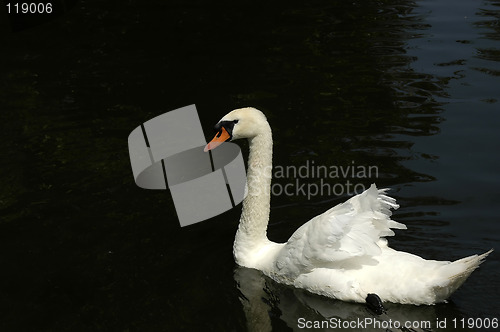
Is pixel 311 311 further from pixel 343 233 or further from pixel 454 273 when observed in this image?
pixel 454 273

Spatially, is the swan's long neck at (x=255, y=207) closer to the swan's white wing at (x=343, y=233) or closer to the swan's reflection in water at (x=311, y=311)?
the swan's reflection in water at (x=311, y=311)

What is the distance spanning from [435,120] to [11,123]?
589 centimetres

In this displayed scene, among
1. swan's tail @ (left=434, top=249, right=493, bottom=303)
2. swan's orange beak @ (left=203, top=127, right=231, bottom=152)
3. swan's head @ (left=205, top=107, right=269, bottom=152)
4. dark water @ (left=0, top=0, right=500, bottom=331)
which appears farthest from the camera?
swan's orange beak @ (left=203, top=127, right=231, bottom=152)

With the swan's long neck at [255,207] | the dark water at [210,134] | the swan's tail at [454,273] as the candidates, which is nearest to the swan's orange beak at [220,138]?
the swan's long neck at [255,207]

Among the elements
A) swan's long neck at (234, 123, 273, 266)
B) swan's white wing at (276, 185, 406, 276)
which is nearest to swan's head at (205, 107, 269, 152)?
swan's long neck at (234, 123, 273, 266)

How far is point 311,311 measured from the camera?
6.71 metres

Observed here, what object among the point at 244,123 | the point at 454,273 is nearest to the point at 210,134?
the point at 244,123

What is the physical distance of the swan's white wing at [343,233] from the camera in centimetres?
652

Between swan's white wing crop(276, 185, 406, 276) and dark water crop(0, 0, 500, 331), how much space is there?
40cm

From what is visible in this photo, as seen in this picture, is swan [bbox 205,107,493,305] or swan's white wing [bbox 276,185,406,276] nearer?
swan [bbox 205,107,493,305]

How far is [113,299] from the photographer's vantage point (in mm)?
7023

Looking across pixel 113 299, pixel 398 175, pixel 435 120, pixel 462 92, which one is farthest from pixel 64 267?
pixel 462 92

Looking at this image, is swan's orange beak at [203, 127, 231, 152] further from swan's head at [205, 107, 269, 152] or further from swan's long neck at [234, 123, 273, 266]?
swan's long neck at [234, 123, 273, 266]

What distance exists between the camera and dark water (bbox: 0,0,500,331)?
275 inches
